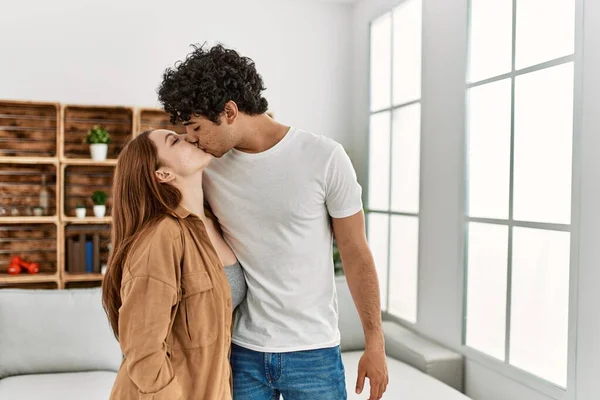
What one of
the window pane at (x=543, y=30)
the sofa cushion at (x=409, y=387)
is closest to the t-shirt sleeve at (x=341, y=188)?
the window pane at (x=543, y=30)

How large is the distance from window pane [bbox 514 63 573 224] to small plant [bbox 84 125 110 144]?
2.49 metres

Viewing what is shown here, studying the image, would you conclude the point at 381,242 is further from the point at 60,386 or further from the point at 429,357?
the point at 60,386

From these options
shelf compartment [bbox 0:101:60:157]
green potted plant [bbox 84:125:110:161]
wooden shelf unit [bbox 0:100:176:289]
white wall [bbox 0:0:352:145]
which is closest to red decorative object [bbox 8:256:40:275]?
wooden shelf unit [bbox 0:100:176:289]

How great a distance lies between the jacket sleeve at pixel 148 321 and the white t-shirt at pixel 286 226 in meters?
0.28

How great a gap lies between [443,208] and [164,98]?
1886 millimetres

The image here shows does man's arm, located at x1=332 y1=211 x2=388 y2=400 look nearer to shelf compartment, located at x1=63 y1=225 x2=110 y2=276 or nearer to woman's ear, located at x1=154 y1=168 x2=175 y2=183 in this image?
woman's ear, located at x1=154 y1=168 x2=175 y2=183

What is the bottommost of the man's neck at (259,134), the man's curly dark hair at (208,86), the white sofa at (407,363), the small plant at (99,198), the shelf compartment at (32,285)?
the white sofa at (407,363)

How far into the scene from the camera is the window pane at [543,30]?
7.29 feet

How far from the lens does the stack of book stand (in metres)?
3.69

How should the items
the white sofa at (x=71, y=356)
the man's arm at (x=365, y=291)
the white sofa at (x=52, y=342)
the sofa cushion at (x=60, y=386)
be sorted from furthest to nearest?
the white sofa at (x=52, y=342), the white sofa at (x=71, y=356), the sofa cushion at (x=60, y=386), the man's arm at (x=365, y=291)

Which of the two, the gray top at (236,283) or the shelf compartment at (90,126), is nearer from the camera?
the gray top at (236,283)

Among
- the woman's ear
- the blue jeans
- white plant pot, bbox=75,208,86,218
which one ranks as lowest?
the blue jeans

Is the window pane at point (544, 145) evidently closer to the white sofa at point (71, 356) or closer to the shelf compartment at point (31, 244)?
the white sofa at point (71, 356)

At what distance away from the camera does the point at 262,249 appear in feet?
5.31
